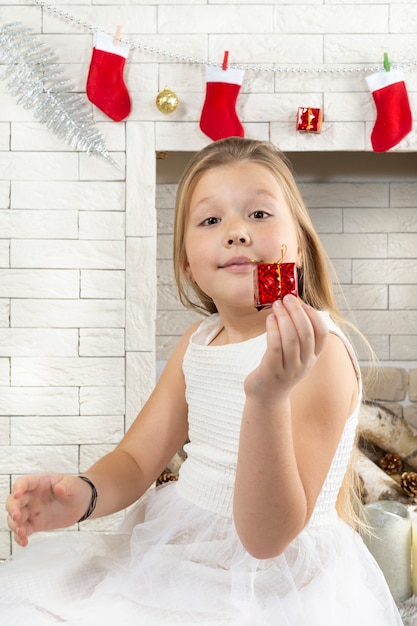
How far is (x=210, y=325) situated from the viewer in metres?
1.39

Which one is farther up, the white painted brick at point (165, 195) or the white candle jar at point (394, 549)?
the white painted brick at point (165, 195)

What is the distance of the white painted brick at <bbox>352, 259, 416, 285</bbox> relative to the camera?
116 inches

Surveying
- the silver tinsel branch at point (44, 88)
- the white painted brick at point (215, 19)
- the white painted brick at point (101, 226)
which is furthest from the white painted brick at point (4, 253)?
the white painted brick at point (215, 19)

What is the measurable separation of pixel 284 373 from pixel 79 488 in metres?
0.49

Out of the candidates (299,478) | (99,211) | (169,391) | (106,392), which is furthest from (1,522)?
(299,478)

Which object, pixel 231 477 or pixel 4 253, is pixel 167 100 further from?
pixel 231 477

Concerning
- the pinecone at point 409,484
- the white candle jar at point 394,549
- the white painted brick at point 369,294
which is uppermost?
the white painted brick at point 369,294

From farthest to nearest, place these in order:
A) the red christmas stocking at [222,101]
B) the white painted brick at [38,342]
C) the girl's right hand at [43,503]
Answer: the white painted brick at [38,342] → the red christmas stocking at [222,101] → the girl's right hand at [43,503]

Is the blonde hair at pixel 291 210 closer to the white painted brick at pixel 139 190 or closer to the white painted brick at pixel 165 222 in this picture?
the white painted brick at pixel 139 190

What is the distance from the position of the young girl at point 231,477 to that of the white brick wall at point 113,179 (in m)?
0.98

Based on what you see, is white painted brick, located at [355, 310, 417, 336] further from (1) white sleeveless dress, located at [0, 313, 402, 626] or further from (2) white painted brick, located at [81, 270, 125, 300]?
(1) white sleeveless dress, located at [0, 313, 402, 626]

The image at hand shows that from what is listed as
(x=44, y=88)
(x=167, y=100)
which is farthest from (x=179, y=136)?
(x=44, y=88)

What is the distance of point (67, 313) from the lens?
236 cm

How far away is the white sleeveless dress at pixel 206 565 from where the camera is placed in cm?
92
